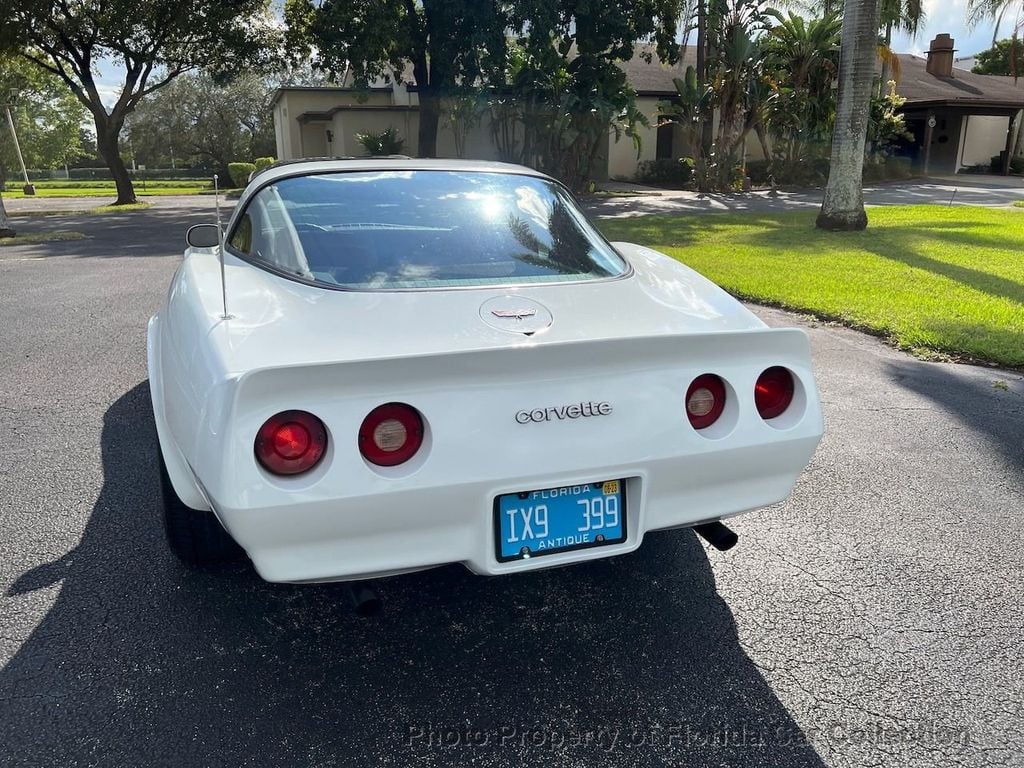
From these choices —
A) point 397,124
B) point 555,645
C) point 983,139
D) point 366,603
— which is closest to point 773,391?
point 555,645

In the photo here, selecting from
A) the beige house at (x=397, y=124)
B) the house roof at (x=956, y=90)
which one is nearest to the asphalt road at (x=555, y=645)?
the beige house at (x=397, y=124)

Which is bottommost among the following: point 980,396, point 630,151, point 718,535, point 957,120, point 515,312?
point 980,396

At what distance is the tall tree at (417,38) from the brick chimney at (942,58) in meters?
25.5

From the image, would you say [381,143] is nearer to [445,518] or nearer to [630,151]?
[630,151]

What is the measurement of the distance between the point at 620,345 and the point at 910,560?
5.27 feet

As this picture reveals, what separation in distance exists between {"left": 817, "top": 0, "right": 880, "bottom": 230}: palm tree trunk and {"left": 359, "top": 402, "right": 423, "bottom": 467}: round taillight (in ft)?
36.7

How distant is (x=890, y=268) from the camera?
9.10m

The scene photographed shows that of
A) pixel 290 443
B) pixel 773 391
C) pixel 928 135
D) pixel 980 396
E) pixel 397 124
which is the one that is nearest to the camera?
pixel 290 443

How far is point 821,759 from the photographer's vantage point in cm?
201

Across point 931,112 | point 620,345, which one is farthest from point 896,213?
point 931,112

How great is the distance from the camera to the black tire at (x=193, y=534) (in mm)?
2646

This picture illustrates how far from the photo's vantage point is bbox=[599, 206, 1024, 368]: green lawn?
6.26m

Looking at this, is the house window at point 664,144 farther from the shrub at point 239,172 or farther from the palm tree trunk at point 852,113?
the palm tree trunk at point 852,113

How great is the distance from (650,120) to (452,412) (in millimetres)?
29810
